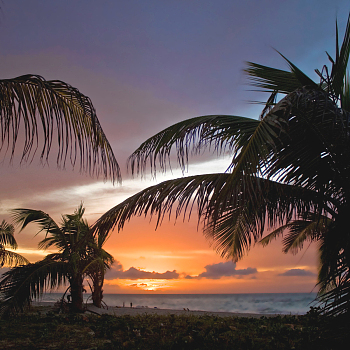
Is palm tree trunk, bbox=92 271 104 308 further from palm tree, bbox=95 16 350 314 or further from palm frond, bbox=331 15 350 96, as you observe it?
palm frond, bbox=331 15 350 96

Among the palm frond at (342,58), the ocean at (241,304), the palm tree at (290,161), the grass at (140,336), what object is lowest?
the ocean at (241,304)

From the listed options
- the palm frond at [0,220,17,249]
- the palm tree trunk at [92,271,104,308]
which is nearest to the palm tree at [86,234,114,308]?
the palm tree trunk at [92,271,104,308]

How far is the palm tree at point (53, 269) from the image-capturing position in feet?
24.3

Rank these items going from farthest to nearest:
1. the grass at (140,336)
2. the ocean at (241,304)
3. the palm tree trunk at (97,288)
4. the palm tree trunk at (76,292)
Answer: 1. the ocean at (241,304)
2. the palm tree trunk at (97,288)
3. the palm tree trunk at (76,292)
4. the grass at (140,336)

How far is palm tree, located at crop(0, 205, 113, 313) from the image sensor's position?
7.41m

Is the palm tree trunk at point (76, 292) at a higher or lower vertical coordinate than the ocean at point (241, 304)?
higher

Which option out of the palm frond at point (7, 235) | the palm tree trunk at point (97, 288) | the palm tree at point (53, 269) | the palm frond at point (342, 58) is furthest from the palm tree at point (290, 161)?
the palm frond at point (7, 235)

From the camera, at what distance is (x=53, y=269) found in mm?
8398

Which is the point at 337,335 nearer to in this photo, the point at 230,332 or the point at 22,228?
the point at 230,332

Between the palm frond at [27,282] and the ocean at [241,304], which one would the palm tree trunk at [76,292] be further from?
the ocean at [241,304]

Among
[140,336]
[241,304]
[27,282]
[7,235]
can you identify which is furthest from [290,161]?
[241,304]

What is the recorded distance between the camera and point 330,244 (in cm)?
421

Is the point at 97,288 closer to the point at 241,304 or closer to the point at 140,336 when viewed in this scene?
the point at 140,336

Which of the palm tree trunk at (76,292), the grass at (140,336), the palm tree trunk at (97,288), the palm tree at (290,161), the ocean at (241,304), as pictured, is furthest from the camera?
the ocean at (241,304)
